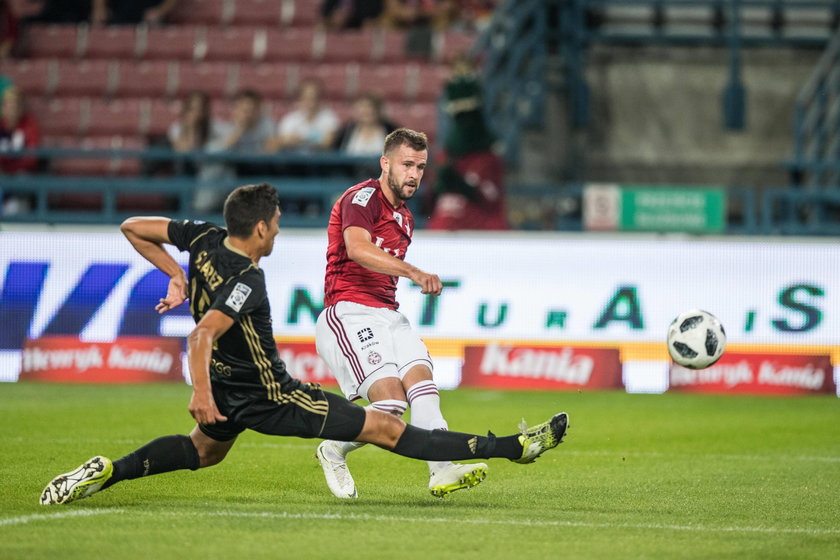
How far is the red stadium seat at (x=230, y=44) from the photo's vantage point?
814 inches

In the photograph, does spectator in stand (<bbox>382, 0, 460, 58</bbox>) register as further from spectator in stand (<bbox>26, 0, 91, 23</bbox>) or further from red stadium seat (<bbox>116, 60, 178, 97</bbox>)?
spectator in stand (<bbox>26, 0, 91, 23</bbox>)

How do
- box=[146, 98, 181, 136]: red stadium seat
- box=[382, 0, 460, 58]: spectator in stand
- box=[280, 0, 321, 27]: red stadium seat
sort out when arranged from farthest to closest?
1. box=[280, 0, 321, 27]: red stadium seat
2. box=[382, 0, 460, 58]: spectator in stand
3. box=[146, 98, 181, 136]: red stadium seat

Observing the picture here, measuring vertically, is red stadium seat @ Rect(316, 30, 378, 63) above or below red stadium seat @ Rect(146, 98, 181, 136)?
above

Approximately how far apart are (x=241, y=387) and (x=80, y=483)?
3.07ft

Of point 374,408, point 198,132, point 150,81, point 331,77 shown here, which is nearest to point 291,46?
point 331,77

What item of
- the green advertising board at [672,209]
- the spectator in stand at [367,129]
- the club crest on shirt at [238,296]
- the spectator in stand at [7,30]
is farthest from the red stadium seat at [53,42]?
the club crest on shirt at [238,296]

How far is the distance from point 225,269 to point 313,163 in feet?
33.5

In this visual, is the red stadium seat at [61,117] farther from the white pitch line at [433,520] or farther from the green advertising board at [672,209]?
the white pitch line at [433,520]

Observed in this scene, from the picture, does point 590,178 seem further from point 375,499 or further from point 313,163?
point 375,499

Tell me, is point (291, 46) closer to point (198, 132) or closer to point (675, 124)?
point (198, 132)

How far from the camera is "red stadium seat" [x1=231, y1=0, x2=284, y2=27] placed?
69.8 feet

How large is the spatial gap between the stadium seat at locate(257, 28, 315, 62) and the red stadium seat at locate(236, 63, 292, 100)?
0.42 meters

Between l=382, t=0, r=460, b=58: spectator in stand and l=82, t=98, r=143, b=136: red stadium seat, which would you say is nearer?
l=82, t=98, r=143, b=136: red stadium seat

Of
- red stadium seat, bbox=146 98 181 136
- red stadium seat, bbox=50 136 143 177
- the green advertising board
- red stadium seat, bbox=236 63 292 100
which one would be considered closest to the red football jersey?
the green advertising board
